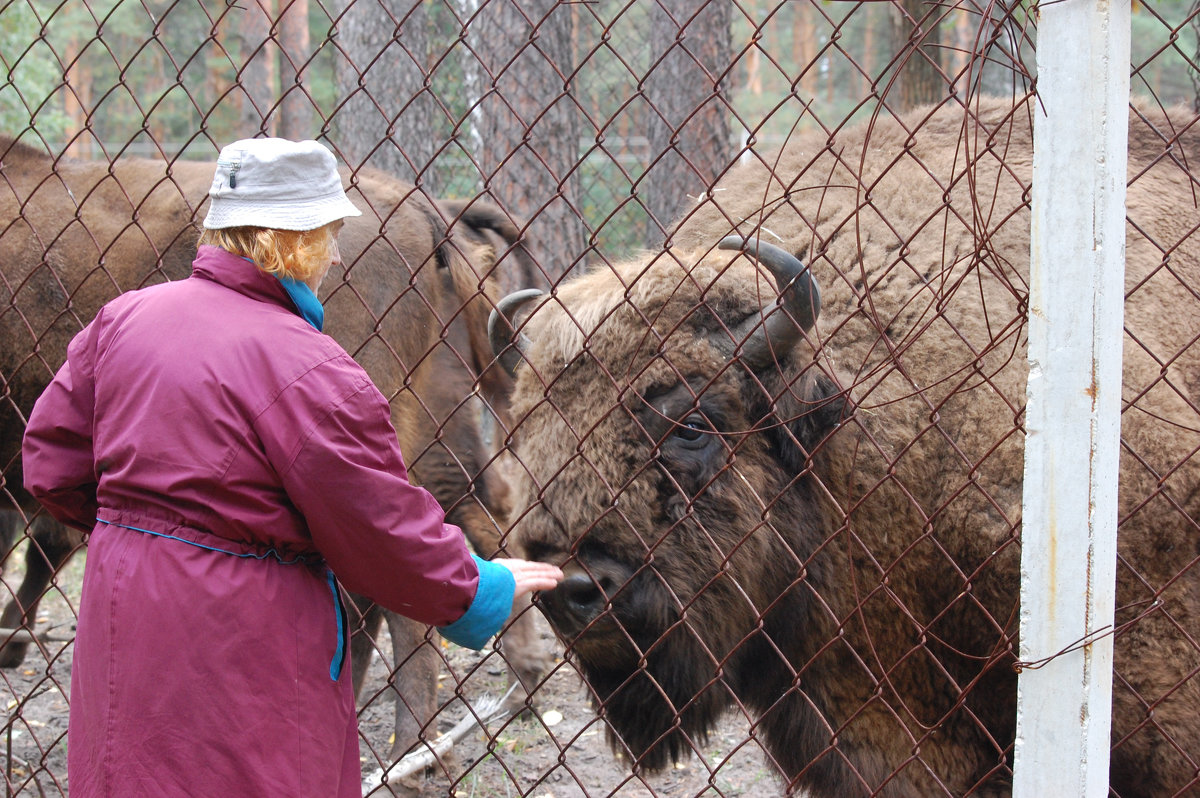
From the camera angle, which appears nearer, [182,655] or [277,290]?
[182,655]

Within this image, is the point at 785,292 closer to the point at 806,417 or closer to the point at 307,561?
the point at 806,417

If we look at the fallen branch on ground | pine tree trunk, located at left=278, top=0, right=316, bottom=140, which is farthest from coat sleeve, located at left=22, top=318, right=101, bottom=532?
pine tree trunk, located at left=278, top=0, right=316, bottom=140

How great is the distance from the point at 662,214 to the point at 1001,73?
5.17 metres

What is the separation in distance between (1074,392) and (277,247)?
152cm

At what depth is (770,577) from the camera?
10.2 feet

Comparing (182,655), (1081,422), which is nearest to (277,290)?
(182,655)

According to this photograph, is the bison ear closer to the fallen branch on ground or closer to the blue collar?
the blue collar

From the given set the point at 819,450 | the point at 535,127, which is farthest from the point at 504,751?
the point at 535,127

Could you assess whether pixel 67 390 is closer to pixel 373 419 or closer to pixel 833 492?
pixel 373 419

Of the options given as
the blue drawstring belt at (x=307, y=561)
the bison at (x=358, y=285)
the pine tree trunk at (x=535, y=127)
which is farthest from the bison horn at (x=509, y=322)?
the pine tree trunk at (x=535, y=127)

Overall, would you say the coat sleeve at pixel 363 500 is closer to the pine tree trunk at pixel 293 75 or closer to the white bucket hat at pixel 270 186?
the white bucket hat at pixel 270 186

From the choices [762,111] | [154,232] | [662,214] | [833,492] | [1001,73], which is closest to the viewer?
[833,492]

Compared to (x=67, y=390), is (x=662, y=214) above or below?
above

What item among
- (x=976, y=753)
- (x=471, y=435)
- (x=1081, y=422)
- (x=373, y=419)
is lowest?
(x=471, y=435)
